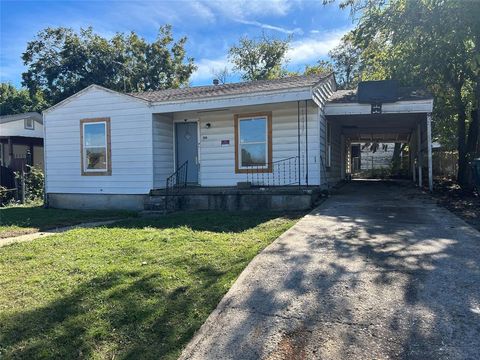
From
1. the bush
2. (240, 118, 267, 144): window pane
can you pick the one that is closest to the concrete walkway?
(240, 118, 267, 144): window pane

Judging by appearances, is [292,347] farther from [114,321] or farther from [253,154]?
[253,154]

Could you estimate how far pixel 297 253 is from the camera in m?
5.53

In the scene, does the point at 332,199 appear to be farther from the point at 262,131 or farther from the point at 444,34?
the point at 444,34

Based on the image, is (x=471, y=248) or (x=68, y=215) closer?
(x=471, y=248)

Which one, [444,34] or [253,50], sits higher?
[253,50]

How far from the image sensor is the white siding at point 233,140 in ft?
36.2

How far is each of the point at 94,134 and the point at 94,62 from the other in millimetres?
20517

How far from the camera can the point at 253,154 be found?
1181 cm

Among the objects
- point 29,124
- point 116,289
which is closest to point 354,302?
point 116,289

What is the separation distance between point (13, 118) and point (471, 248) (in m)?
26.9

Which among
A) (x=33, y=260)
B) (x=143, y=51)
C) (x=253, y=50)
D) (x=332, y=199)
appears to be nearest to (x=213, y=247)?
(x=33, y=260)

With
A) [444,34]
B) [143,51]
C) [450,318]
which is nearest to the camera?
[450,318]

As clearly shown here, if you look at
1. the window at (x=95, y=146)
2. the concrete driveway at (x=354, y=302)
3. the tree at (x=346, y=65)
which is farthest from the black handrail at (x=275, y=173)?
the tree at (x=346, y=65)

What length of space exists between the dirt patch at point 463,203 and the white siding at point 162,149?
24.9 feet
